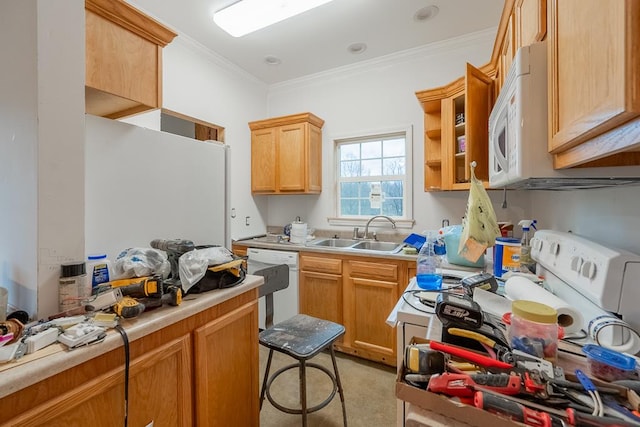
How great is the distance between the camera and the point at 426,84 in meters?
2.72

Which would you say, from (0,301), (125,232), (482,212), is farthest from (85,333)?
(482,212)

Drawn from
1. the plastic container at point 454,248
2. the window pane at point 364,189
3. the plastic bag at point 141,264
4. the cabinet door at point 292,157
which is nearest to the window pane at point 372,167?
the window pane at point 364,189

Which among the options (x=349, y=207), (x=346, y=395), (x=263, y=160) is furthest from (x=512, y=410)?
(x=263, y=160)

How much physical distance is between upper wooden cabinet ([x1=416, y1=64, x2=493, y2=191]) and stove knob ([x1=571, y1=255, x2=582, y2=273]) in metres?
1.01

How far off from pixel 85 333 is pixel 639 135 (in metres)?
1.25

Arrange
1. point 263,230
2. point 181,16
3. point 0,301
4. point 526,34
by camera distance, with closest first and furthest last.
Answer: point 0,301 < point 526,34 < point 181,16 < point 263,230

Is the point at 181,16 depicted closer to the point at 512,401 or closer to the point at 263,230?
the point at 263,230

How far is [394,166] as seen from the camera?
2.97 metres

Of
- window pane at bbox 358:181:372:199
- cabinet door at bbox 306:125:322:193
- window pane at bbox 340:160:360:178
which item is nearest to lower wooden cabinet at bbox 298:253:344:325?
cabinet door at bbox 306:125:322:193

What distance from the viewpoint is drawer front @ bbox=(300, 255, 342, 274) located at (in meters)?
2.43

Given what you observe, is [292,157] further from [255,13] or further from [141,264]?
[141,264]

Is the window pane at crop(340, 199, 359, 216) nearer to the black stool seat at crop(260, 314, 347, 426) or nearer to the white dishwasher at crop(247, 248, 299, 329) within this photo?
the white dishwasher at crop(247, 248, 299, 329)

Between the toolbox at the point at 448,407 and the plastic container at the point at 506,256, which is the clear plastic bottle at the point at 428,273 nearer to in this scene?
the plastic container at the point at 506,256

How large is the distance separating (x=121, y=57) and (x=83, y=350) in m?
1.16
